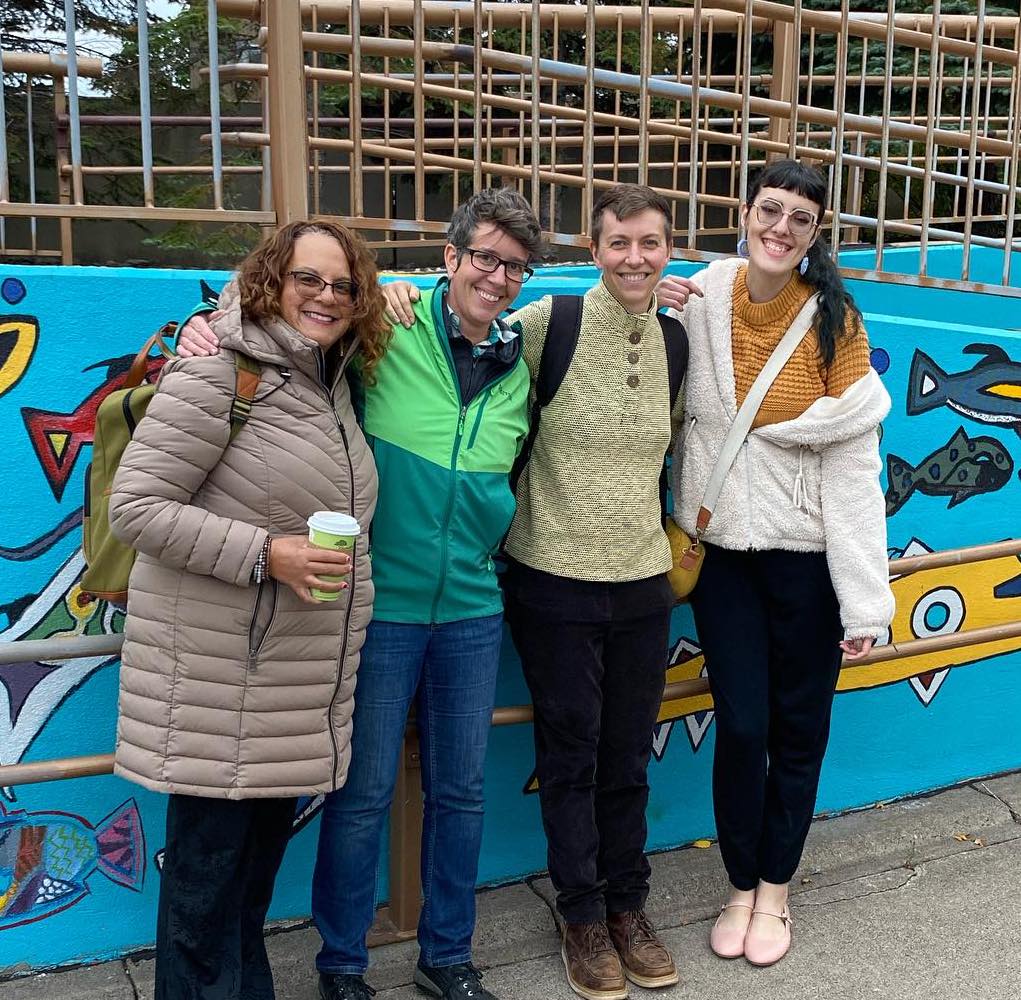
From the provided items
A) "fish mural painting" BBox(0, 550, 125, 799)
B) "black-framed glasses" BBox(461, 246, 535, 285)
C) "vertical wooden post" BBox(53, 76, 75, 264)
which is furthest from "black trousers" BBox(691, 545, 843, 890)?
"vertical wooden post" BBox(53, 76, 75, 264)

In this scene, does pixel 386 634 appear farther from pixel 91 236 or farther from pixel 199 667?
pixel 91 236

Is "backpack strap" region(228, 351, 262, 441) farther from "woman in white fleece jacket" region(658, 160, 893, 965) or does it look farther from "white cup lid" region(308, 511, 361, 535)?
"woman in white fleece jacket" region(658, 160, 893, 965)

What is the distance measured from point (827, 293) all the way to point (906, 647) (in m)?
1.33

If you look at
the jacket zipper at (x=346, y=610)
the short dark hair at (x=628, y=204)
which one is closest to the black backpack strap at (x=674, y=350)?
the short dark hair at (x=628, y=204)

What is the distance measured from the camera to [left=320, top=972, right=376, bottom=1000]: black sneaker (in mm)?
2766

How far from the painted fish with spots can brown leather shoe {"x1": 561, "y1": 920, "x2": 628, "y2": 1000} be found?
5.58 feet

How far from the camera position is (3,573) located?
2781 mm

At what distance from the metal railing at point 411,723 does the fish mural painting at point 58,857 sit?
260 mm

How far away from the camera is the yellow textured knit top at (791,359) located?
9.44 feet

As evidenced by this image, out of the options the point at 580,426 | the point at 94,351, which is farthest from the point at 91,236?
the point at 580,426

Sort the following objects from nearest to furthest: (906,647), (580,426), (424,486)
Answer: (424,486) < (580,426) < (906,647)

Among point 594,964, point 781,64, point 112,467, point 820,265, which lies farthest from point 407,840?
point 781,64

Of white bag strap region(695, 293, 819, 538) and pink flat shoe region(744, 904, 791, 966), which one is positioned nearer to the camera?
white bag strap region(695, 293, 819, 538)

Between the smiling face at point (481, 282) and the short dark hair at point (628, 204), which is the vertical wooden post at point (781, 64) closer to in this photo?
the short dark hair at point (628, 204)
